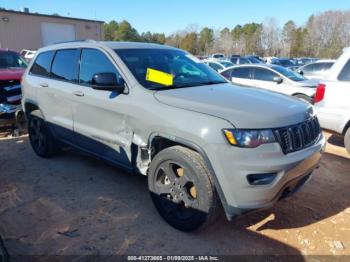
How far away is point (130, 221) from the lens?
11.3ft

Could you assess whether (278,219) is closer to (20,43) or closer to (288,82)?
(288,82)

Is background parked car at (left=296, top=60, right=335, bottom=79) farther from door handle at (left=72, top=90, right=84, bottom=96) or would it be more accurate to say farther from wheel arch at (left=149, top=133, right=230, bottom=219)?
wheel arch at (left=149, top=133, right=230, bottom=219)

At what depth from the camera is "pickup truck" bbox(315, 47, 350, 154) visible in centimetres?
526

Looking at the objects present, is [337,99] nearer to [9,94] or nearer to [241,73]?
[241,73]

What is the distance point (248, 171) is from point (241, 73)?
785 cm

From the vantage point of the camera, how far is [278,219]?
11.4ft

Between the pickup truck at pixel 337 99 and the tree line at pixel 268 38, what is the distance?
4846cm

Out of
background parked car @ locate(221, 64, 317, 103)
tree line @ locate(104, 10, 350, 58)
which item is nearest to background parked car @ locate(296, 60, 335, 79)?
background parked car @ locate(221, 64, 317, 103)

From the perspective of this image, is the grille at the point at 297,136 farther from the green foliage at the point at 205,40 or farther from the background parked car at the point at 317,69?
the green foliage at the point at 205,40

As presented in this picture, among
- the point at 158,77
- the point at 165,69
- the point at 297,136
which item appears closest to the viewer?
the point at 297,136

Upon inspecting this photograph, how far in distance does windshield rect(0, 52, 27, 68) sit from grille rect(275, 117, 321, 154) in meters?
7.87

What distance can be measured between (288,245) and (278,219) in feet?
1.52

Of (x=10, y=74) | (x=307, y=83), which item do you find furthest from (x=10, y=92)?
(x=307, y=83)

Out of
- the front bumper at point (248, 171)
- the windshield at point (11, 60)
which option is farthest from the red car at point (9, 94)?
the front bumper at point (248, 171)
